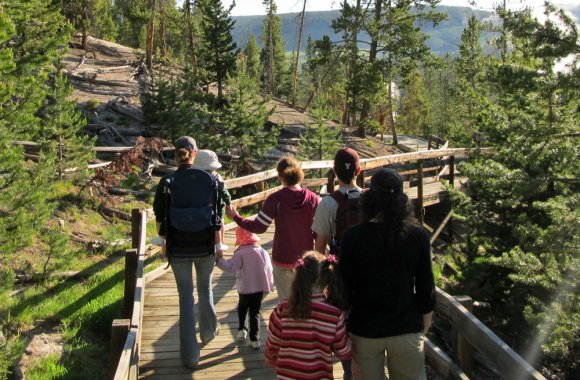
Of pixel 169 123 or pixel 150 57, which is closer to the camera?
pixel 169 123

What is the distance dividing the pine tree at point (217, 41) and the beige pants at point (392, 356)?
24.2 meters

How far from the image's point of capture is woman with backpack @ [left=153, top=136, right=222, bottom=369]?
4.99 metres

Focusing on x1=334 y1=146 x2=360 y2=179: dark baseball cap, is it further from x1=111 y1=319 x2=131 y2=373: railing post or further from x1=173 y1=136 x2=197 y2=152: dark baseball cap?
x1=111 y1=319 x2=131 y2=373: railing post

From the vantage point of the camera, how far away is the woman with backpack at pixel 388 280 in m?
3.41

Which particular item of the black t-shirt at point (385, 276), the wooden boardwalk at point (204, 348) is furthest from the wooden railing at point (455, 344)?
the black t-shirt at point (385, 276)

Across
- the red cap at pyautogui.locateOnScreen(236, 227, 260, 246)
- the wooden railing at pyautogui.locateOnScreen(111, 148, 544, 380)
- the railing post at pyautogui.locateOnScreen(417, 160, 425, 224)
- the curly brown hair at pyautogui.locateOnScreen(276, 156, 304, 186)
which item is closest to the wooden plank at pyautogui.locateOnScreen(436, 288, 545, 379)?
the wooden railing at pyautogui.locateOnScreen(111, 148, 544, 380)

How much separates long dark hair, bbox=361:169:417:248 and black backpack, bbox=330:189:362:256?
0.88m

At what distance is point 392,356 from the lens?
349 centimetres

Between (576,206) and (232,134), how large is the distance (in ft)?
44.3

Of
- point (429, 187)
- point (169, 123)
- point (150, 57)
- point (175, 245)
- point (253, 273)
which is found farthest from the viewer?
point (150, 57)

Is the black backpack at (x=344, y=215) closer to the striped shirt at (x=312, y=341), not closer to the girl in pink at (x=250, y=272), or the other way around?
the striped shirt at (x=312, y=341)

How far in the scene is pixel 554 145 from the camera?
7.49m

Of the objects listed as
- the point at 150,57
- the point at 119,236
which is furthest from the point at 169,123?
the point at 150,57

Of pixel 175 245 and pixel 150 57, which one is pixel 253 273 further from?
pixel 150 57
